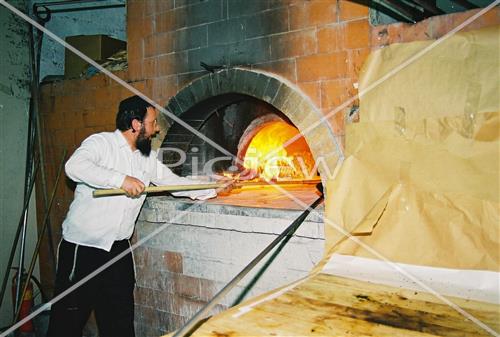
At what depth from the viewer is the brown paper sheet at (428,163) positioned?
5.40ft

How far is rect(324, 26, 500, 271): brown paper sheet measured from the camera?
1.65 metres

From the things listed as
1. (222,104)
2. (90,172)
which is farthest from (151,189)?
(222,104)

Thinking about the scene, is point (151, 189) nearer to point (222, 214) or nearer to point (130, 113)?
point (222, 214)

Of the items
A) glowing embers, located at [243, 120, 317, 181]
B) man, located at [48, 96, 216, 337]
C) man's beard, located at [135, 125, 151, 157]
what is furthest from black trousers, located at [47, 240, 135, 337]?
glowing embers, located at [243, 120, 317, 181]

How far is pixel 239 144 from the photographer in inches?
199

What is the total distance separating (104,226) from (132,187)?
0.55 metres

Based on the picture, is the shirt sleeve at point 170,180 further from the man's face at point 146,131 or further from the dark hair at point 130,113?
the dark hair at point 130,113

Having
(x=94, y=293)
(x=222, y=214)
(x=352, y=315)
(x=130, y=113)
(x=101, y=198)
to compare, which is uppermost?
(x=130, y=113)

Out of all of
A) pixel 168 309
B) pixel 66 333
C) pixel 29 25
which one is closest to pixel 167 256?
pixel 168 309

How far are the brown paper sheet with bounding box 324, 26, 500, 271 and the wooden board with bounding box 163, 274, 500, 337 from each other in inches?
9.2

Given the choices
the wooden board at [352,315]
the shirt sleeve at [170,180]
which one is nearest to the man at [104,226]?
the shirt sleeve at [170,180]

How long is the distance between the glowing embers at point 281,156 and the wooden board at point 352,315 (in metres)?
3.84

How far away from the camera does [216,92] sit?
3.81 m

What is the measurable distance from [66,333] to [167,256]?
1173 millimetres
